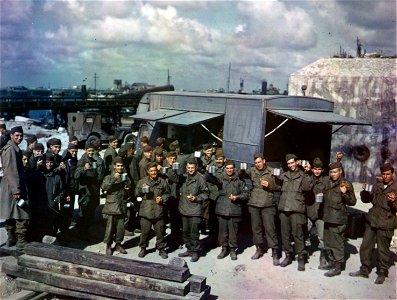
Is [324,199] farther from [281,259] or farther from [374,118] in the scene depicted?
[374,118]

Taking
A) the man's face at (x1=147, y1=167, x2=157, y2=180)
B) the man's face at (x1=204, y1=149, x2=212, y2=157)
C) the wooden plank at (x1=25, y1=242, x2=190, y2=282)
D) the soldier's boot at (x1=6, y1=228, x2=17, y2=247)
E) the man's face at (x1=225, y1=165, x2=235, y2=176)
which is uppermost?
the man's face at (x1=204, y1=149, x2=212, y2=157)

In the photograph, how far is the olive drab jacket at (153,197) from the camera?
671 cm

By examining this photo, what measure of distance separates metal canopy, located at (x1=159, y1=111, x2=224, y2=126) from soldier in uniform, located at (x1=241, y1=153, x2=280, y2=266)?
2.11 m

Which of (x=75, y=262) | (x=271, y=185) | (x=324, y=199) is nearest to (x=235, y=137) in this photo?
(x=271, y=185)

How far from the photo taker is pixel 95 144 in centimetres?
802

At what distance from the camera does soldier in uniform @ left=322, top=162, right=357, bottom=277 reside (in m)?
6.19

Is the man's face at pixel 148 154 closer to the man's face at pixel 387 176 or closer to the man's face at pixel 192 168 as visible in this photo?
the man's face at pixel 192 168

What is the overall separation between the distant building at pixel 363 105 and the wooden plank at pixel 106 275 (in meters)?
9.54

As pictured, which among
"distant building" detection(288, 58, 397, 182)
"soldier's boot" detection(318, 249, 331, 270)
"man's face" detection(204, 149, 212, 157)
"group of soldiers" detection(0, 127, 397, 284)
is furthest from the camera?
"distant building" detection(288, 58, 397, 182)

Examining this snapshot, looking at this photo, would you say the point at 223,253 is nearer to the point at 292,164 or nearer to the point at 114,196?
the point at 292,164

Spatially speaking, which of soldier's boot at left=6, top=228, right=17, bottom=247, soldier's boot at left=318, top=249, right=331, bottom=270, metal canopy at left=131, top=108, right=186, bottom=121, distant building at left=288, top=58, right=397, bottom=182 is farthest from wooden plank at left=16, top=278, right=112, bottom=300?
distant building at left=288, top=58, right=397, bottom=182

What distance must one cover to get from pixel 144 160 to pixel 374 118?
28.5 feet

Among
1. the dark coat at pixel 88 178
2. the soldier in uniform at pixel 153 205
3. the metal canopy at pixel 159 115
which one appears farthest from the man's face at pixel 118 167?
the metal canopy at pixel 159 115

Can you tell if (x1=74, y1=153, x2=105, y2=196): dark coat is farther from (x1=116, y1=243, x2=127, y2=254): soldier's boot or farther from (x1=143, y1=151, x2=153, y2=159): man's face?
(x1=116, y1=243, x2=127, y2=254): soldier's boot
